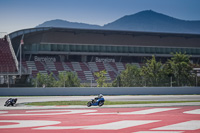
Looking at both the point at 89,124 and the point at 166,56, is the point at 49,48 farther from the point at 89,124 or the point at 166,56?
the point at 89,124

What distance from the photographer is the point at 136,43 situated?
8150 cm

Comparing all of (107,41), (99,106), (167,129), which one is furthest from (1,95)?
(107,41)

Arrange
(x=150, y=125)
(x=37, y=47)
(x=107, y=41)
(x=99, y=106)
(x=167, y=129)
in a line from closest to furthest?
(x=167, y=129), (x=150, y=125), (x=99, y=106), (x=37, y=47), (x=107, y=41)

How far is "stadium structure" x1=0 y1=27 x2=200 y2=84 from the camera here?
71.4 m

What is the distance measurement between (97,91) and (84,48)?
3204cm

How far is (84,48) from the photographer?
76.8 m

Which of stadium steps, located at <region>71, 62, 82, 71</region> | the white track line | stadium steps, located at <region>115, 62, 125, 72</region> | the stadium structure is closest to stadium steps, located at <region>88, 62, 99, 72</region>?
the stadium structure

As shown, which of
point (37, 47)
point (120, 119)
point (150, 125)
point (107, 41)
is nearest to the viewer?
point (150, 125)

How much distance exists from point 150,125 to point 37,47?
58141 mm

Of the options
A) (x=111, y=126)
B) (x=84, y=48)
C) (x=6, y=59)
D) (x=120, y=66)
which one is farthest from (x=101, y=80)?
(x=111, y=126)

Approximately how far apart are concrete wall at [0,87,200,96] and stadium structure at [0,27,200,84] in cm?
2153

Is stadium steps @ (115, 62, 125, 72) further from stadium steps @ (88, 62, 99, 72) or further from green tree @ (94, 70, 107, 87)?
green tree @ (94, 70, 107, 87)

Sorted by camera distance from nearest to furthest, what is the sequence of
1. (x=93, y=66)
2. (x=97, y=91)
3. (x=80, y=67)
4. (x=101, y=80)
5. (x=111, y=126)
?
1. (x=111, y=126)
2. (x=97, y=91)
3. (x=101, y=80)
4. (x=80, y=67)
5. (x=93, y=66)

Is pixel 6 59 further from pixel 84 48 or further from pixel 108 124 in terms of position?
pixel 108 124
